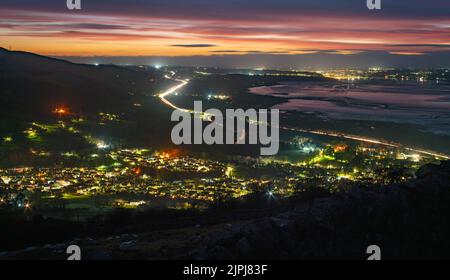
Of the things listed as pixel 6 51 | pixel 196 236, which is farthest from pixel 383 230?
pixel 6 51

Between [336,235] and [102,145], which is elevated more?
[336,235]

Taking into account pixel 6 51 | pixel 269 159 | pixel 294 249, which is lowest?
pixel 269 159

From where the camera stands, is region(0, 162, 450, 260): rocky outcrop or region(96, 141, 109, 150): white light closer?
region(0, 162, 450, 260): rocky outcrop

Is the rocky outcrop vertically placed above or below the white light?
above

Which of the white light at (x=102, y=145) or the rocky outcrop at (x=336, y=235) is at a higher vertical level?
the rocky outcrop at (x=336, y=235)

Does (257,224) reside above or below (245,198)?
above

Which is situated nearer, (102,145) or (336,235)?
(336,235)

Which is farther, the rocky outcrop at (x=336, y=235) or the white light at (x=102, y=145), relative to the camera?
the white light at (x=102, y=145)

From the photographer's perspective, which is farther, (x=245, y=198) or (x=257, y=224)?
(x=245, y=198)

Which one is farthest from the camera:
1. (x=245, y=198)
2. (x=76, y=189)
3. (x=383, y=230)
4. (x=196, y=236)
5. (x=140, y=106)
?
(x=140, y=106)
